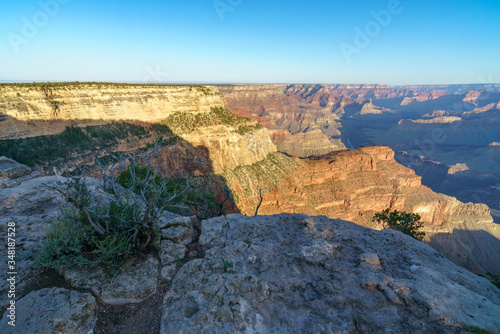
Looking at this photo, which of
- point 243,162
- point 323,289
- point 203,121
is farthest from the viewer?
point 243,162

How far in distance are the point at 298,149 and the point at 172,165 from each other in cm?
10998

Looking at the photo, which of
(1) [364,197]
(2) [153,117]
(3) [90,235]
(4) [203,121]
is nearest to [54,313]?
(3) [90,235]

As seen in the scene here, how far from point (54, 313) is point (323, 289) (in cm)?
735

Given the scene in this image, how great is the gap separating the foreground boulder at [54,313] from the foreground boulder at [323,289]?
1915 millimetres

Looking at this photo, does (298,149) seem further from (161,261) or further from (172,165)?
(161,261)

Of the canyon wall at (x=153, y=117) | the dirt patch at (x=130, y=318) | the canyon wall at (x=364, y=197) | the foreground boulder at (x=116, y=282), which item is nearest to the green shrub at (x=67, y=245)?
the foreground boulder at (x=116, y=282)

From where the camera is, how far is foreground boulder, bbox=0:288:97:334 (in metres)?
4.70

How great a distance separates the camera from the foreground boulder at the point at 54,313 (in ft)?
15.4

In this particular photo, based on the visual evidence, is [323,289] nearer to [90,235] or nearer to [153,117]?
[90,235]

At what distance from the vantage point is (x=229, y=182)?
4219cm

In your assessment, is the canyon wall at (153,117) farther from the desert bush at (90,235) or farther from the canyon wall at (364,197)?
the desert bush at (90,235)

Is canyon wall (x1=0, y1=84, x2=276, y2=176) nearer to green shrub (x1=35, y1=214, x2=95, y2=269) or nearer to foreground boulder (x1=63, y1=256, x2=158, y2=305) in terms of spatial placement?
green shrub (x1=35, y1=214, x2=95, y2=269)

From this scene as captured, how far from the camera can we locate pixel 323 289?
686 centimetres

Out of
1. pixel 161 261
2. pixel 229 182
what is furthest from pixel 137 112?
pixel 161 261
